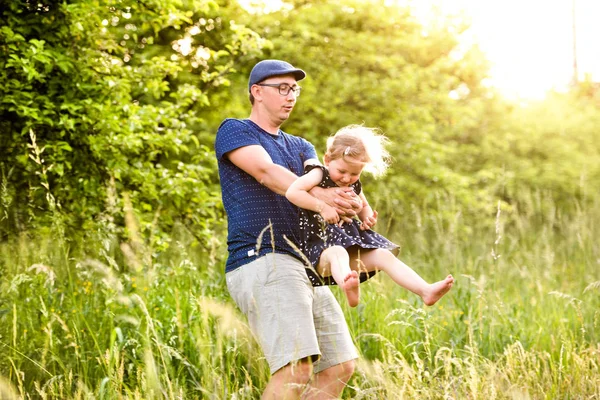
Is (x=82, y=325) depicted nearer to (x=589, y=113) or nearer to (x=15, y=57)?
(x=15, y=57)

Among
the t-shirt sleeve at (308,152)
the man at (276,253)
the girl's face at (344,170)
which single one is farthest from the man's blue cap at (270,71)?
the girl's face at (344,170)

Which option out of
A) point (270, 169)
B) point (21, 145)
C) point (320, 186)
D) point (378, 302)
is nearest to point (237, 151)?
point (270, 169)

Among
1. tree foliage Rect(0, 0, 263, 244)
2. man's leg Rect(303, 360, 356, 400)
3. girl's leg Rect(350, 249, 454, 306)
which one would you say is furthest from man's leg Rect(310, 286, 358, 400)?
tree foliage Rect(0, 0, 263, 244)

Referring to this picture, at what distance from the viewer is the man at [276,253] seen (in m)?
3.11

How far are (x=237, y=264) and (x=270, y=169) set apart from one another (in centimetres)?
46

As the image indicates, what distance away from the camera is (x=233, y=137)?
10.7 ft

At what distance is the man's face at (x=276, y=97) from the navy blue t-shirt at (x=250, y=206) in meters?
0.11

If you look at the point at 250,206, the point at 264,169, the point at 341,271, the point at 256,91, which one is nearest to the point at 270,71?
the point at 256,91

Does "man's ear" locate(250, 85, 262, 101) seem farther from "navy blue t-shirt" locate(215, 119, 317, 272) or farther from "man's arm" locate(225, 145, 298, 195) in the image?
"man's arm" locate(225, 145, 298, 195)

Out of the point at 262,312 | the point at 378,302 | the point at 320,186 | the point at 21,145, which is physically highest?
the point at 21,145

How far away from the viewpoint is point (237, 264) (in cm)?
325

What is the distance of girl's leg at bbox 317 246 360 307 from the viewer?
2885 millimetres

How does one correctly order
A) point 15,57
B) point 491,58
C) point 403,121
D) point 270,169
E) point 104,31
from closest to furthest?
point 270,169, point 15,57, point 104,31, point 403,121, point 491,58

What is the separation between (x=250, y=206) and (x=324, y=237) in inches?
14.3
